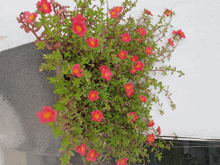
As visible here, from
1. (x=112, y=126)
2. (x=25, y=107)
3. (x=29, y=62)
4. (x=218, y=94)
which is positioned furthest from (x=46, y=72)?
(x=218, y=94)

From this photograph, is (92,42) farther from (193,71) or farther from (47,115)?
(193,71)

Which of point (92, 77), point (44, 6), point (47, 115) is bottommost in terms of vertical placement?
point (47, 115)

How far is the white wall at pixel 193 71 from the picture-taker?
3.67ft

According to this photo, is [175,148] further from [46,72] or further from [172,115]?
[46,72]

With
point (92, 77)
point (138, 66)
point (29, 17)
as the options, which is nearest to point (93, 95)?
point (92, 77)

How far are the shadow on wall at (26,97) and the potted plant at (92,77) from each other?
82mm

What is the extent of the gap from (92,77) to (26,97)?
0.36 metres

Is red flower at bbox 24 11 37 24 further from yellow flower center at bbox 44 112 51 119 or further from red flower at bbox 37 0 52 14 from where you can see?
yellow flower center at bbox 44 112 51 119

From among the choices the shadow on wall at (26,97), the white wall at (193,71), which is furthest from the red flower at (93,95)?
the white wall at (193,71)

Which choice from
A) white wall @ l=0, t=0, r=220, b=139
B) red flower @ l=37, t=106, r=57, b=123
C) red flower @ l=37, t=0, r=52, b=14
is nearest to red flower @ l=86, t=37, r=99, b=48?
red flower @ l=37, t=0, r=52, b=14

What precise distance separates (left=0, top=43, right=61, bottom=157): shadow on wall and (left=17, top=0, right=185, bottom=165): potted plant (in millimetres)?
82

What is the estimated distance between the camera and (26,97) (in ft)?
2.59

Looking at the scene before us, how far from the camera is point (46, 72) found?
76 cm

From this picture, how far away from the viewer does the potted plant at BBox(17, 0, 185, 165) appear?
2.17 feet
